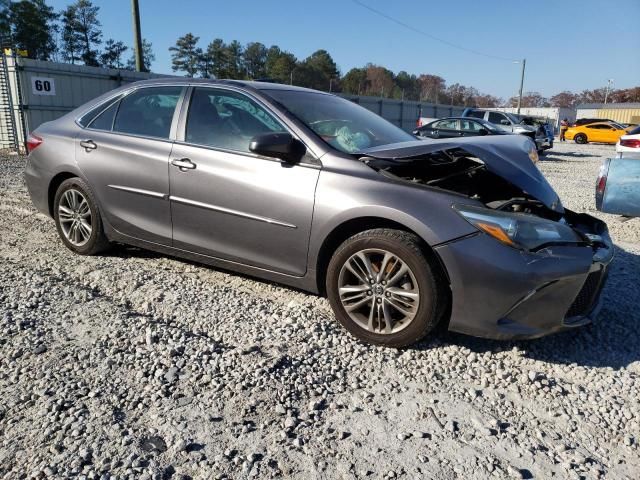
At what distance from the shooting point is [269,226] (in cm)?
346

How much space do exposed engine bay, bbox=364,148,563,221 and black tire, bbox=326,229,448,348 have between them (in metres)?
0.39

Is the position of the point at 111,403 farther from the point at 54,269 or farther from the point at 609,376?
the point at 609,376

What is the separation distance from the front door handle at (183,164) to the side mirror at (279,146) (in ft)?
2.16

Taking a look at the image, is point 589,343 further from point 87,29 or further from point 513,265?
point 87,29

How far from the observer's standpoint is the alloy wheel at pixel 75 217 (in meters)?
4.54

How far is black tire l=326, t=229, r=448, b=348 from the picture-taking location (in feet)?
9.68

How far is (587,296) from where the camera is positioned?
313 centimetres

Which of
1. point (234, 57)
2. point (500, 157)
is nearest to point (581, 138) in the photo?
point (500, 157)

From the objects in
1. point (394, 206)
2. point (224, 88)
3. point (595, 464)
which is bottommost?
point (595, 464)

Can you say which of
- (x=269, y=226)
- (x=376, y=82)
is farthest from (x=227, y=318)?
(x=376, y=82)

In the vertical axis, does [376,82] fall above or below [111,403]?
above

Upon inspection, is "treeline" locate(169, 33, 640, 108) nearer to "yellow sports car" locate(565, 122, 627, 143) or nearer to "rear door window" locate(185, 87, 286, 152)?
"yellow sports car" locate(565, 122, 627, 143)

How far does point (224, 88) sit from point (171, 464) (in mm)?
2780

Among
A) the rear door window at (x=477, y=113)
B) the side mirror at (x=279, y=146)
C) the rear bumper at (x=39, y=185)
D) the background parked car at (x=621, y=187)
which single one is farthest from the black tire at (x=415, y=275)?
the rear door window at (x=477, y=113)
